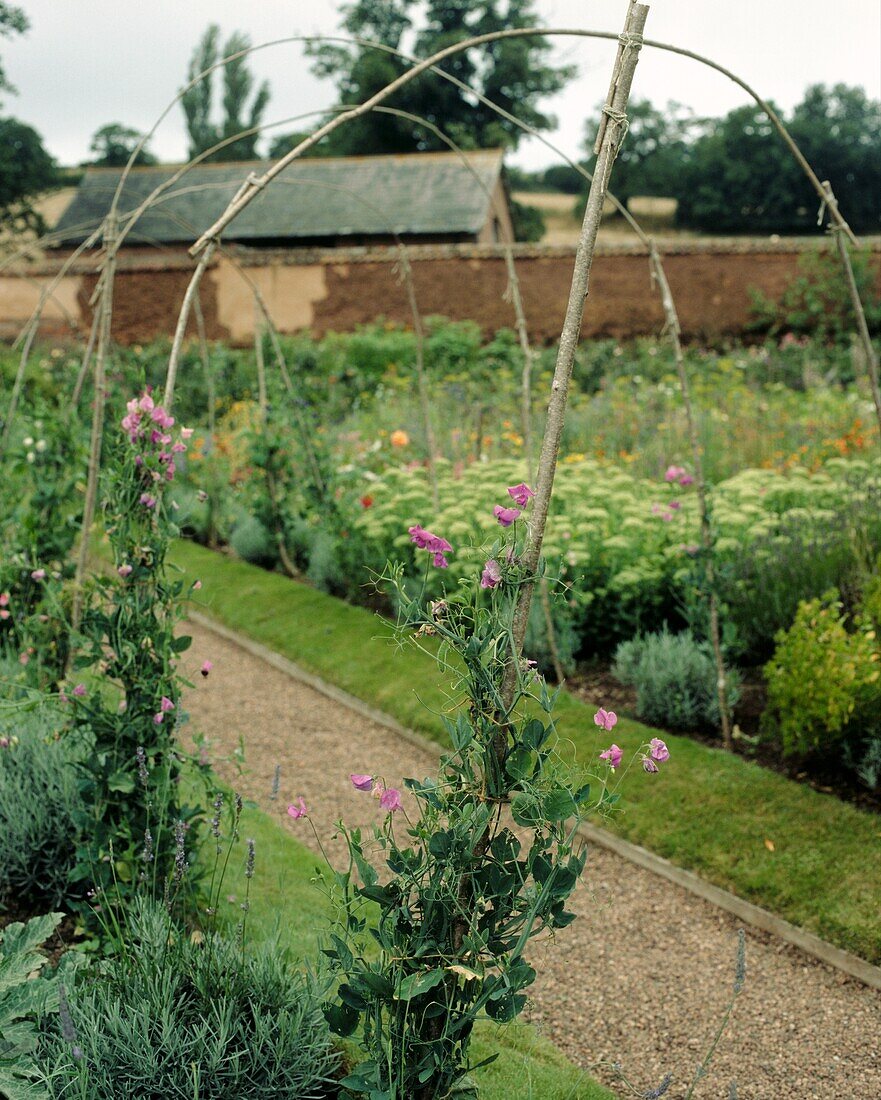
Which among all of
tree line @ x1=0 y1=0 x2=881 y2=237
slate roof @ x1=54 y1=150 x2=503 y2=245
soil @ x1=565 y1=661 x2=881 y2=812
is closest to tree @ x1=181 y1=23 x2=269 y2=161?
tree line @ x1=0 y1=0 x2=881 y2=237

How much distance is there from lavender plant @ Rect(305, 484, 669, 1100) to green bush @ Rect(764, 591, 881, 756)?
2.37 metres

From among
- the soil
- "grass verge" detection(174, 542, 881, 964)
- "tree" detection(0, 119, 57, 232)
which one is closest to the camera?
"grass verge" detection(174, 542, 881, 964)

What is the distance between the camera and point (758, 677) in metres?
5.35

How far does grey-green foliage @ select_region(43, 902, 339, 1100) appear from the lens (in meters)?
2.13

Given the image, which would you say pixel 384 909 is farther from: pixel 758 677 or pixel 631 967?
pixel 758 677

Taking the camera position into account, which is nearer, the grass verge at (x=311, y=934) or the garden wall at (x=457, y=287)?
the grass verge at (x=311, y=934)

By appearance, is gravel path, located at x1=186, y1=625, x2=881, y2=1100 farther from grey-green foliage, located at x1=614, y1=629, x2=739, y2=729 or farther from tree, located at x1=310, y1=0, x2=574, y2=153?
tree, located at x1=310, y1=0, x2=574, y2=153

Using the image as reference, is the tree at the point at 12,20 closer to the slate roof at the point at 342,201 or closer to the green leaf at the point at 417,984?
the slate roof at the point at 342,201

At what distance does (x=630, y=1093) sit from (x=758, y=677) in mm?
2938

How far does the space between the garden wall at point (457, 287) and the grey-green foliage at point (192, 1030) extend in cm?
1465

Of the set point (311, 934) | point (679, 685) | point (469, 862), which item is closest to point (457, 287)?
point (679, 685)

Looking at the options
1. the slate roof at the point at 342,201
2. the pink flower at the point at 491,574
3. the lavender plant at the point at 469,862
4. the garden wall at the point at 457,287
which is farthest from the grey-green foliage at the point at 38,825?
the slate roof at the point at 342,201

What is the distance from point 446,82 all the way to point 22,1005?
Answer: 32695 millimetres

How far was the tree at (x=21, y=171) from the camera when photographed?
28.7 metres
